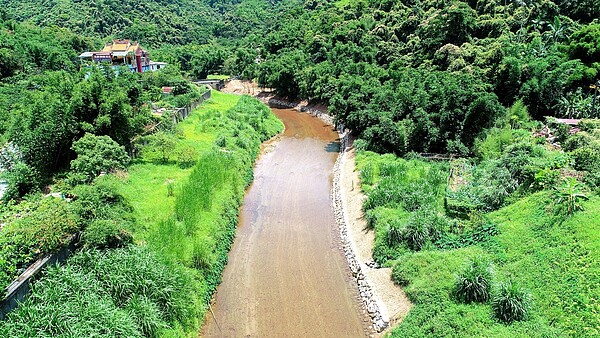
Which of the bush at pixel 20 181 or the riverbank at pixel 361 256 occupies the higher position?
the bush at pixel 20 181

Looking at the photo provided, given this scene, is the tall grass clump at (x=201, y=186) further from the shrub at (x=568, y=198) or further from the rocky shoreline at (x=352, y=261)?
the shrub at (x=568, y=198)

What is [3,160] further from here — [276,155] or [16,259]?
[276,155]

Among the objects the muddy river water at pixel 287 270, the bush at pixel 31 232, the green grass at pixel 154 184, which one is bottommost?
the muddy river water at pixel 287 270

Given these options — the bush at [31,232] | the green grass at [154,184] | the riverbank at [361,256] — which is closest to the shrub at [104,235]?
the bush at [31,232]

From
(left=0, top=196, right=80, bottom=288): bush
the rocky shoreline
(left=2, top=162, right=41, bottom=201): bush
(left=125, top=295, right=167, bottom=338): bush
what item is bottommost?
the rocky shoreline

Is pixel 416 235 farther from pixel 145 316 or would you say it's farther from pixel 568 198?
pixel 145 316

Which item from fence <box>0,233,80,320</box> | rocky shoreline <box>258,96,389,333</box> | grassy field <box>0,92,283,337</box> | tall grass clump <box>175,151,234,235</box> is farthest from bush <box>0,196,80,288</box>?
rocky shoreline <box>258,96,389,333</box>

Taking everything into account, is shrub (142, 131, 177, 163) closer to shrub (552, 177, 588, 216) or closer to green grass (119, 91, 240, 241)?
green grass (119, 91, 240, 241)
